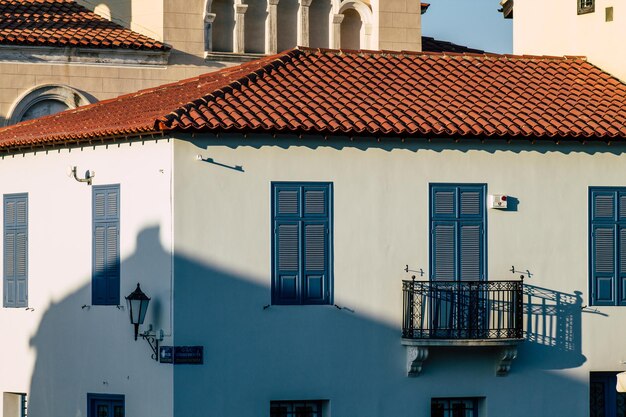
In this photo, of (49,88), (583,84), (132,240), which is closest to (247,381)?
(132,240)

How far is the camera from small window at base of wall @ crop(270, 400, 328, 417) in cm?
3246

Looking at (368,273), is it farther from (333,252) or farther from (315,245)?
(315,245)

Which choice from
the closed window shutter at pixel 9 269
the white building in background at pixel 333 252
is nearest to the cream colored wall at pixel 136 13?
the closed window shutter at pixel 9 269

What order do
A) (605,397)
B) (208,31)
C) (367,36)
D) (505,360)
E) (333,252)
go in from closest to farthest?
(333,252), (505,360), (605,397), (208,31), (367,36)

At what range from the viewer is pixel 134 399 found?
32625 millimetres

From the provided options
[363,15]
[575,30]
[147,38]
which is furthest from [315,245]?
[363,15]

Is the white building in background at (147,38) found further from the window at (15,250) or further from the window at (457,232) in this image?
the window at (457,232)

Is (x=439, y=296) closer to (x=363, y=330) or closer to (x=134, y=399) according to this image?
(x=363, y=330)

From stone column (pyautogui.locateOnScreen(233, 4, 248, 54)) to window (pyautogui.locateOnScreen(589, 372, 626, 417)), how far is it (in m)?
17.0

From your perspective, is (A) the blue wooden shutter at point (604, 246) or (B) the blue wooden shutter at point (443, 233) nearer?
(B) the blue wooden shutter at point (443, 233)

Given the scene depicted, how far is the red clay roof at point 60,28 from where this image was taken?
4522 centimetres

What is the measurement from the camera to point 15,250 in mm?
35906

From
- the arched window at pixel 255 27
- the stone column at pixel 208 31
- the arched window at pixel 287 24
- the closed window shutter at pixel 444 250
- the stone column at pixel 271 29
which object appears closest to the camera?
the closed window shutter at pixel 444 250

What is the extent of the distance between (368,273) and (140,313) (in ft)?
12.8
